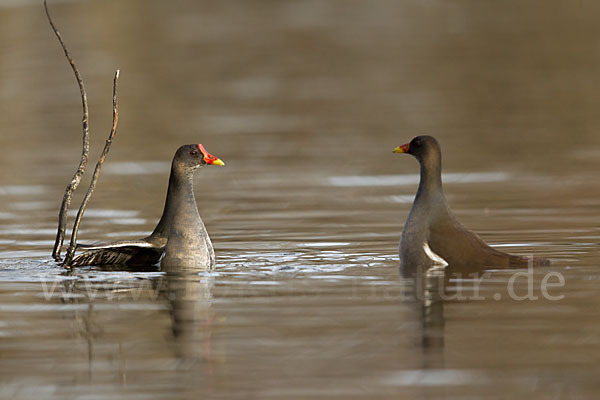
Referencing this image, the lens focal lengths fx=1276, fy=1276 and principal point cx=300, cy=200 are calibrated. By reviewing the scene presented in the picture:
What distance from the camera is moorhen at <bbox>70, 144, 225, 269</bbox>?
12727 millimetres

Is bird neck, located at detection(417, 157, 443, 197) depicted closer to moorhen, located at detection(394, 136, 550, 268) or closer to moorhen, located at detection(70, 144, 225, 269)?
moorhen, located at detection(394, 136, 550, 268)

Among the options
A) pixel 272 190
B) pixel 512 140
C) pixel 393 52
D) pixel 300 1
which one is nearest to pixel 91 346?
pixel 272 190

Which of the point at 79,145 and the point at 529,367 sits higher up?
the point at 79,145

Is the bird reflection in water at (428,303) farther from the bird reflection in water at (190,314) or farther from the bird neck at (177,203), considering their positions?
the bird neck at (177,203)

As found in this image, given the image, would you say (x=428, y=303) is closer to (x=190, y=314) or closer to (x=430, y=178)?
(x=190, y=314)

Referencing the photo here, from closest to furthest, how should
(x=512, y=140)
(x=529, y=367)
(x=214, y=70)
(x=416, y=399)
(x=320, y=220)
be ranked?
(x=416, y=399), (x=529, y=367), (x=320, y=220), (x=512, y=140), (x=214, y=70)

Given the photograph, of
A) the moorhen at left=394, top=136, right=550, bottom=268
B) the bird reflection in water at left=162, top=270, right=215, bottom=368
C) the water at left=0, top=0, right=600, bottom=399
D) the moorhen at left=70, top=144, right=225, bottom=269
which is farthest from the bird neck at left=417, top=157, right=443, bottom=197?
the bird reflection in water at left=162, top=270, right=215, bottom=368

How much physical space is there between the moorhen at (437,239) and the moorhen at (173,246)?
6.62 feet

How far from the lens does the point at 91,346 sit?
951cm

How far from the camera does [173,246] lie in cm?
1280

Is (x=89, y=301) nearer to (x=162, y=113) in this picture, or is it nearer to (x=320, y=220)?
(x=320, y=220)

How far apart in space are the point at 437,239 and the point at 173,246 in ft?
8.65

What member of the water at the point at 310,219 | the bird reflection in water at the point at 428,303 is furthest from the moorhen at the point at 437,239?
the water at the point at 310,219

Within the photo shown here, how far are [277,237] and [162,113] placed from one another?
16012 millimetres
